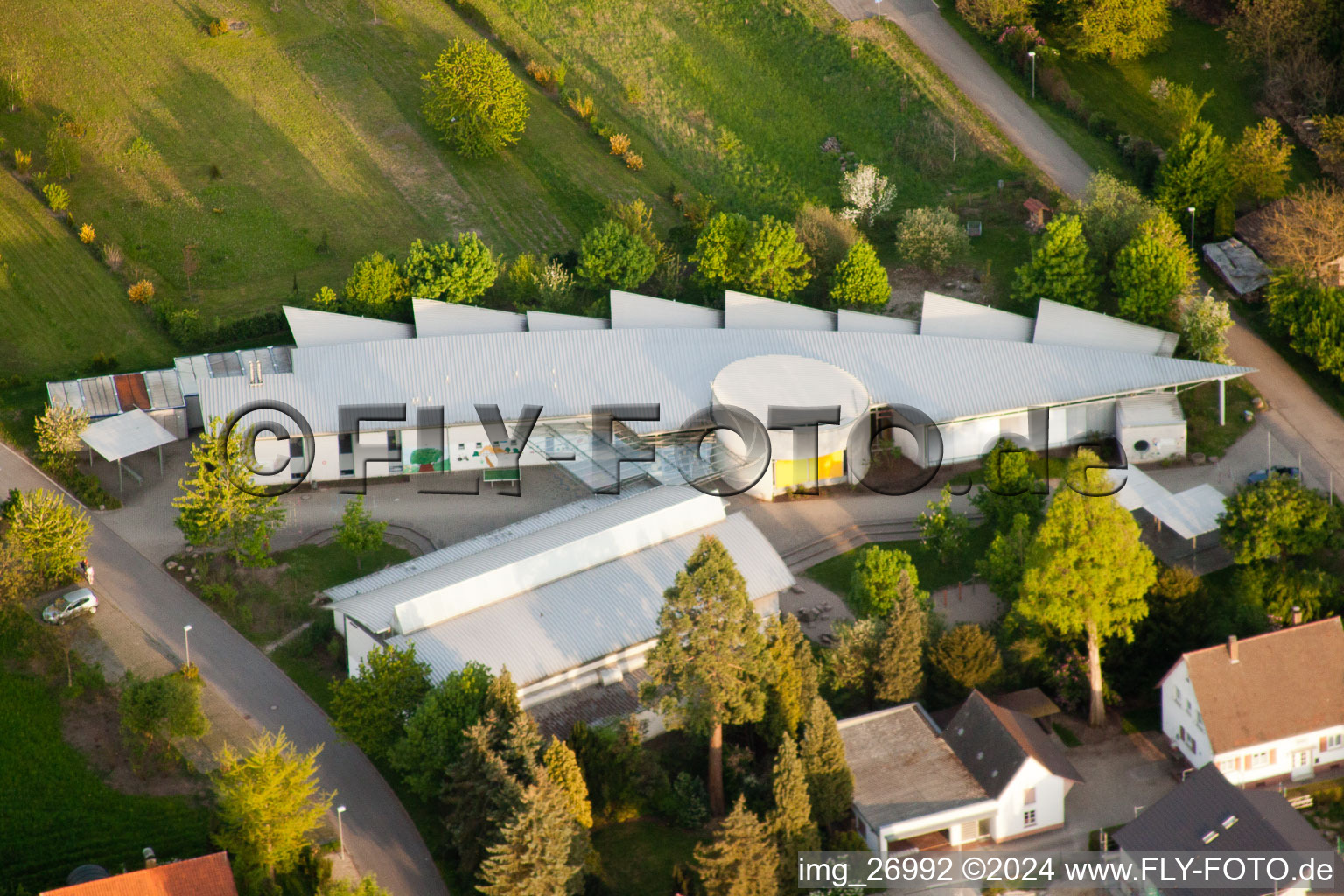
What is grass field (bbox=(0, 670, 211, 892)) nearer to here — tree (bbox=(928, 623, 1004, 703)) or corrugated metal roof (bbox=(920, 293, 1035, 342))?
tree (bbox=(928, 623, 1004, 703))

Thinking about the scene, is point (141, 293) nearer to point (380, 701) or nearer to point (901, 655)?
point (380, 701)

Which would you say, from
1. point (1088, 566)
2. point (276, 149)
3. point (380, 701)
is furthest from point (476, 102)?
point (1088, 566)

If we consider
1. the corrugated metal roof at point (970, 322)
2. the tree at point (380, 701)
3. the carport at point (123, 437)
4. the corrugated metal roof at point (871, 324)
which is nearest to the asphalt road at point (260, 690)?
the tree at point (380, 701)

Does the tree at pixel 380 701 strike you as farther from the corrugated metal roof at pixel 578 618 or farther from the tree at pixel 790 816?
the tree at pixel 790 816

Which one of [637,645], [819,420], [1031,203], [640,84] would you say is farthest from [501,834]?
[640,84]

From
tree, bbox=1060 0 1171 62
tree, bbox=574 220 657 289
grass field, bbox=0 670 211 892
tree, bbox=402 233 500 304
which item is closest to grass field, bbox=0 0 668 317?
tree, bbox=574 220 657 289

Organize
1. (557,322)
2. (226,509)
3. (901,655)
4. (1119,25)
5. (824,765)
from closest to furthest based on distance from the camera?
(824,765), (901,655), (226,509), (557,322), (1119,25)
